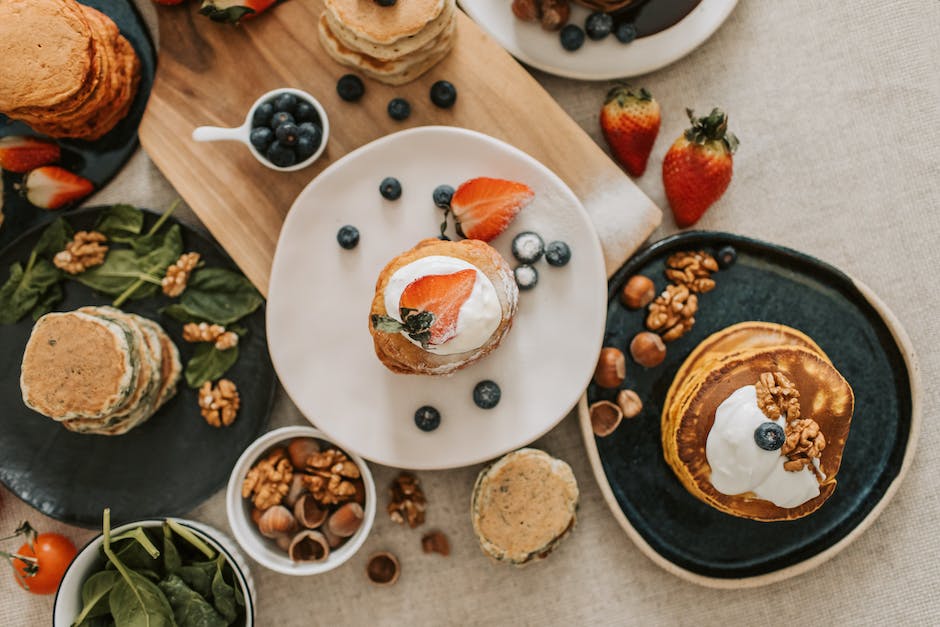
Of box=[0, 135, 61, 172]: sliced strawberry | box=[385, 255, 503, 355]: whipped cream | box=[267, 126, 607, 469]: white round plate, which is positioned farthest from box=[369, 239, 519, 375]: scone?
box=[0, 135, 61, 172]: sliced strawberry

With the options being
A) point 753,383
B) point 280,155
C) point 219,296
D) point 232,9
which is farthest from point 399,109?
point 753,383

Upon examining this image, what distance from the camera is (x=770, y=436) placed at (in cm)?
155

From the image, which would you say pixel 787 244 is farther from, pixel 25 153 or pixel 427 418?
pixel 25 153

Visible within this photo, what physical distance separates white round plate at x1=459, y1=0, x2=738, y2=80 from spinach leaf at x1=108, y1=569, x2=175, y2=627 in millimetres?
1739

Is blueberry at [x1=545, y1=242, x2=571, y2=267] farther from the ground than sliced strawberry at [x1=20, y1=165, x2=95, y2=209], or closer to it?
closer to it

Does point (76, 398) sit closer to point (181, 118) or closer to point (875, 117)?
point (181, 118)

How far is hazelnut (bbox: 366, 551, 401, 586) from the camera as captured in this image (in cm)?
194

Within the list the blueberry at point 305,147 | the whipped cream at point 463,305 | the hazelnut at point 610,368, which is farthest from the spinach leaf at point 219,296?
the hazelnut at point 610,368

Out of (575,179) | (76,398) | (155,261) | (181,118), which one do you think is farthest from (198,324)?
(575,179)

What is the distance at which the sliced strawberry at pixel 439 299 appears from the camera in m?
1.50

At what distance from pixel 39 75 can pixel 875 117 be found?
91.4 inches

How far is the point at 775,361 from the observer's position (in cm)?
170

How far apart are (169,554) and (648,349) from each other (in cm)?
139

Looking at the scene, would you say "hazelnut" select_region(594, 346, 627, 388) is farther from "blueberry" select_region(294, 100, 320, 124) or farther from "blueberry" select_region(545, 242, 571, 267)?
"blueberry" select_region(294, 100, 320, 124)
